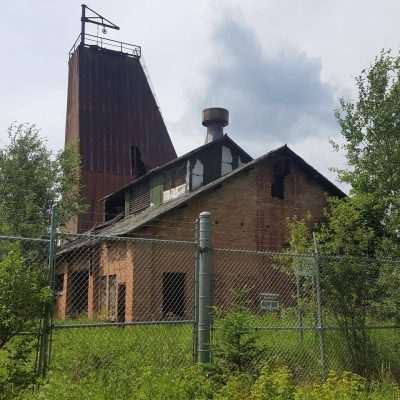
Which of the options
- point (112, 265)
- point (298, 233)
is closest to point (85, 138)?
point (112, 265)

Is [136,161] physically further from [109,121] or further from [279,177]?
[279,177]

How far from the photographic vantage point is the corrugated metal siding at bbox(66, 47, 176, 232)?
99.7ft

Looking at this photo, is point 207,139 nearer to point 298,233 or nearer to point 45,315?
point 298,233

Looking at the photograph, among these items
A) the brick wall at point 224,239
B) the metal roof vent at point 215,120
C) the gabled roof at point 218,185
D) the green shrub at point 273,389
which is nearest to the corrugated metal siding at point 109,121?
the metal roof vent at point 215,120

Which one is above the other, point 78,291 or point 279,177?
point 279,177

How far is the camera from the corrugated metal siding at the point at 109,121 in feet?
99.7

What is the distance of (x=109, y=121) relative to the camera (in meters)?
31.9

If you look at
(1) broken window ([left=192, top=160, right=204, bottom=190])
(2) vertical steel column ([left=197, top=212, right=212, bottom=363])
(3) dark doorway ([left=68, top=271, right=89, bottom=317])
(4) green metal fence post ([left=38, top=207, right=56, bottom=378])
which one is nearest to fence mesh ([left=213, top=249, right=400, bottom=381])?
(2) vertical steel column ([left=197, top=212, right=212, bottom=363])

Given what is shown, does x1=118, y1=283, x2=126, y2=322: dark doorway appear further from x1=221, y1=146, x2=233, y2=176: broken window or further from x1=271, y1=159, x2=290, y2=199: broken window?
x1=221, y1=146, x2=233, y2=176: broken window

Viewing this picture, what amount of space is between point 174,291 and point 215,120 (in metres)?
14.0

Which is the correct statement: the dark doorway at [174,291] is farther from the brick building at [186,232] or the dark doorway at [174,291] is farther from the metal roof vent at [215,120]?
the metal roof vent at [215,120]

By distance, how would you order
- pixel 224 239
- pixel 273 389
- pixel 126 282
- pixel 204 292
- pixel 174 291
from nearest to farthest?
1. pixel 273 389
2. pixel 204 292
3. pixel 126 282
4. pixel 174 291
5. pixel 224 239

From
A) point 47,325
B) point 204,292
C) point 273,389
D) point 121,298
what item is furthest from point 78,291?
point 273,389

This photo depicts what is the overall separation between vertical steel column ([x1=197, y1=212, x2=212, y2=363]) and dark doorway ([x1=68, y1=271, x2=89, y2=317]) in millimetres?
13801
